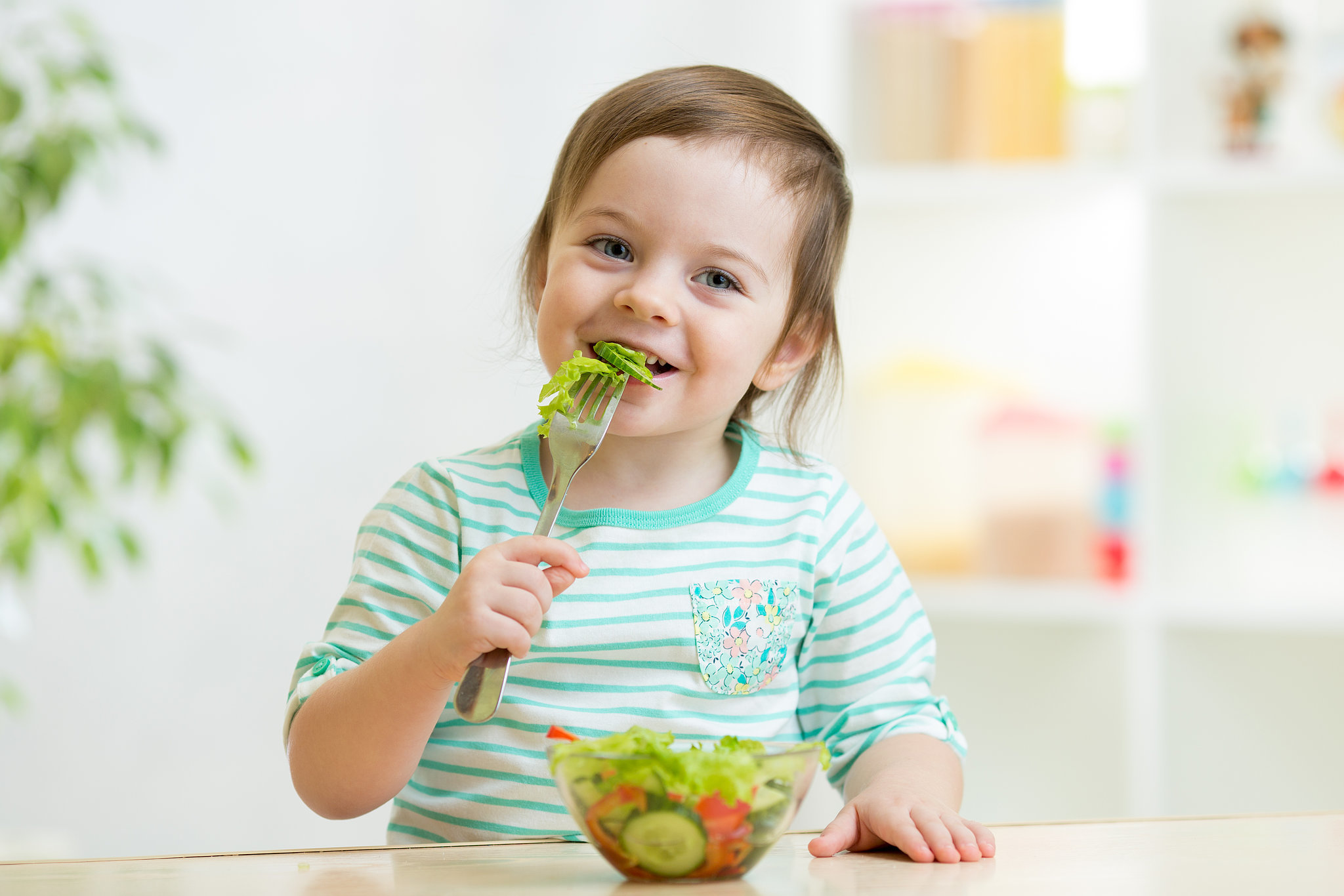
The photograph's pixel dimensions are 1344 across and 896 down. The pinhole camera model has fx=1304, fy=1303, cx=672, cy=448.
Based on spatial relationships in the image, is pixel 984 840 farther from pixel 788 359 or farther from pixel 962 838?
pixel 788 359

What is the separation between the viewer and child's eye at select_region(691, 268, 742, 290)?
867 mm

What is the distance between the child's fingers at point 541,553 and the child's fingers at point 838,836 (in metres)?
0.19

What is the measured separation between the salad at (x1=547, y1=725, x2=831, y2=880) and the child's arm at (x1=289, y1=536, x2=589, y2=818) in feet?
0.33

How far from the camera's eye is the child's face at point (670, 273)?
0.84 metres

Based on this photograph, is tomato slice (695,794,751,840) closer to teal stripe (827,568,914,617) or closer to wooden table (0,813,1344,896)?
wooden table (0,813,1344,896)

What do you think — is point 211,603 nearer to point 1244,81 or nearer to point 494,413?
point 494,413

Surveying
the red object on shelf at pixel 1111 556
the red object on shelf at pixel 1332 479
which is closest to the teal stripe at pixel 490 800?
the red object on shelf at pixel 1111 556

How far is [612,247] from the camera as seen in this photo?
0.87 meters

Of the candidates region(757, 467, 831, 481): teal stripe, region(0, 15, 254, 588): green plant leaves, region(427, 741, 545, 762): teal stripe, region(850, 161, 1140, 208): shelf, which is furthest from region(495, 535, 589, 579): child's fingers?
region(850, 161, 1140, 208): shelf

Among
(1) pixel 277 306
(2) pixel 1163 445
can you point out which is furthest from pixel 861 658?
(1) pixel 277 306

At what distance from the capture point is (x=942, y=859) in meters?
0.67

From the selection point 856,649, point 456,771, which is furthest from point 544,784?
point 856,649

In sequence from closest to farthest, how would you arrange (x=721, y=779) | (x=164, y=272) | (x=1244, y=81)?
(x=721, y=779)
(x=1244, y=81)
(x=164, y=272)

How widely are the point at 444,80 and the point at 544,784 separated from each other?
6.20 feet
